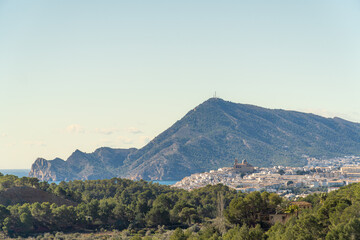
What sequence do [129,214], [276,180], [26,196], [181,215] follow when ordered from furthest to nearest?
[276,180]
[26,196]
[129,214]
[181,215]

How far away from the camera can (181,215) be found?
69.4 meters

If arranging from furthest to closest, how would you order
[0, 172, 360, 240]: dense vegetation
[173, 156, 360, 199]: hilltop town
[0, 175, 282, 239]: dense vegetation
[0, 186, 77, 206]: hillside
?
[173, 156, 360, 199]: hilltop town → [0, 186, 77, 206]: hillside → [0, 175, 282, 239]: dense vegetation → [0, 172, 360, 240]: dense vegetation

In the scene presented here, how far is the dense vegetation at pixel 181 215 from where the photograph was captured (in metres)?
43.3

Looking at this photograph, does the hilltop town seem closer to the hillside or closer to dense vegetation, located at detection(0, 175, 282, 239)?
dense vegetation, located at detection(0, 175, 282, 239)

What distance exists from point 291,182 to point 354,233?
389 ft

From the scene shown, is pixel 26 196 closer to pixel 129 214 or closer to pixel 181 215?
pixel 129 214

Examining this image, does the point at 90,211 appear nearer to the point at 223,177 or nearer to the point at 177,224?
the point at 177,224

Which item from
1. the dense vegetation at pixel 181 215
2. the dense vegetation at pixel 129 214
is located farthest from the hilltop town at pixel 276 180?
the dense vegetation at pixel 129 214

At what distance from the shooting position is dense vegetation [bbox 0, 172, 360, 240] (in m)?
43.3

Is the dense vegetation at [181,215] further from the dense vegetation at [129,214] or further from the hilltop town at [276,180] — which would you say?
the hilltop town at [276,180]

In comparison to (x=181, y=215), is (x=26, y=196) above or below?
above

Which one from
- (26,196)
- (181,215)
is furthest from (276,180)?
(26,196)

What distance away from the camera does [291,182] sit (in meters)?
155

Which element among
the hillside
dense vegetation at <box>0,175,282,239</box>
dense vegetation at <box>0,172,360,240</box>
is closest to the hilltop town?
dense vegetation at <box>0,172,360,240</box>
